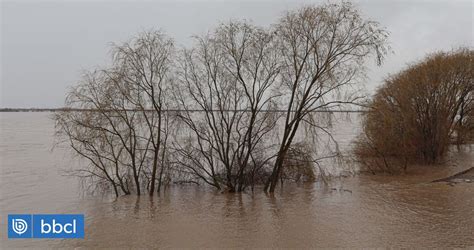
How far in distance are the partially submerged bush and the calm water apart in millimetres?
3730

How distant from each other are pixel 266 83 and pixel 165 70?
489cm

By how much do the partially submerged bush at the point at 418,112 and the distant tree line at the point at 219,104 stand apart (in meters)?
8.64

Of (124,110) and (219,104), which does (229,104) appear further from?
(124,110)

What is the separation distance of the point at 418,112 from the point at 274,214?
60.2ft

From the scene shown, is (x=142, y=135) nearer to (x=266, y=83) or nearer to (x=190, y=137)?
(x=190, y=137)

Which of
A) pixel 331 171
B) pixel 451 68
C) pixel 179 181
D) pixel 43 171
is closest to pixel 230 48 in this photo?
pixel 179 181

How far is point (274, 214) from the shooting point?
14.8 m

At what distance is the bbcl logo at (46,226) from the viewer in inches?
487

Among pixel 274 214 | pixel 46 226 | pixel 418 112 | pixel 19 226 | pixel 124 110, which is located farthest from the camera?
pixel 418 112

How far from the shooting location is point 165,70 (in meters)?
17.8

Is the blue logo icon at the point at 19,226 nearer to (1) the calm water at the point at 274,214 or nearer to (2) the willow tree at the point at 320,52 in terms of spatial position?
(1) the calm water at the point at 274,214

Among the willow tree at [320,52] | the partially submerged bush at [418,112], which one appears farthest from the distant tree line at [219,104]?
the partially submerged bush at [418,112]

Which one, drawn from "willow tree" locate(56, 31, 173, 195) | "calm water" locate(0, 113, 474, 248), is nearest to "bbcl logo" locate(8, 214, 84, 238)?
"calm water" locate(0, 113, 474, 248)

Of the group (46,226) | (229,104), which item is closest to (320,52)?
(229,104)
